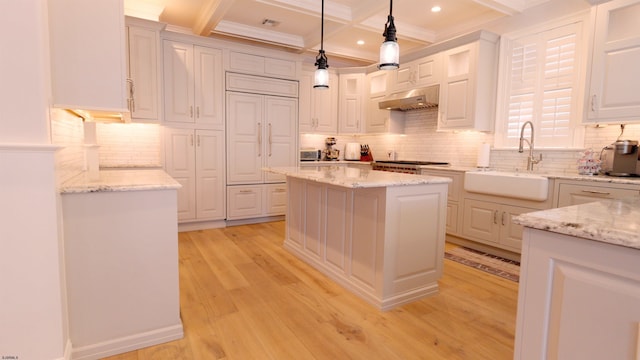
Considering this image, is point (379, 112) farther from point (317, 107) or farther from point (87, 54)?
point (87, 54)

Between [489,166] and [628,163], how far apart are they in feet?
4.45

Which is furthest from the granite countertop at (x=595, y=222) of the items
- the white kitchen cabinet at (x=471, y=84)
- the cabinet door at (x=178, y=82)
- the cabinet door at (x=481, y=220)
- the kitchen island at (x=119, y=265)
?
the cabinet door at (x=178, y=82)

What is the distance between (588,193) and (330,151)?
12.3 ft

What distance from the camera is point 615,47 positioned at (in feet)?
9.06

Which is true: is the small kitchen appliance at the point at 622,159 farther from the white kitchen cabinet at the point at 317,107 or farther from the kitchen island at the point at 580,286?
the white kitchen cabinet at the point at 317,107

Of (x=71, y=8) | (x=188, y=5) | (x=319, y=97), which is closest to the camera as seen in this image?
(x=71, y=8)

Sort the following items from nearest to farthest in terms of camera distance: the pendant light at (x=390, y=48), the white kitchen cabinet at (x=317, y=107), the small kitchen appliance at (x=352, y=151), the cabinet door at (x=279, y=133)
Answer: the pendant light at (x=390, y=48) < the cabinet door at (x=279, y=133) < the white kitchen cabinet at (x=317, y=107) < the small kitchen appliance at (x=352, y=151)

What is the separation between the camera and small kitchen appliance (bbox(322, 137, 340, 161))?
580 cm

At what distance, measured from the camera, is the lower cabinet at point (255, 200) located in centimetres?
461

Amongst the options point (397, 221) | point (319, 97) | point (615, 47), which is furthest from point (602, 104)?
point (319, 97)

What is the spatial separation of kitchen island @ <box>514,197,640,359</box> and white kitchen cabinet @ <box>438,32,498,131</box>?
309cm

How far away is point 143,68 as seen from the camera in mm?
3857

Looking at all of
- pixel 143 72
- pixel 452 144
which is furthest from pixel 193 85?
pixel 452 144

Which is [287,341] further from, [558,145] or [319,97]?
[319,97]
